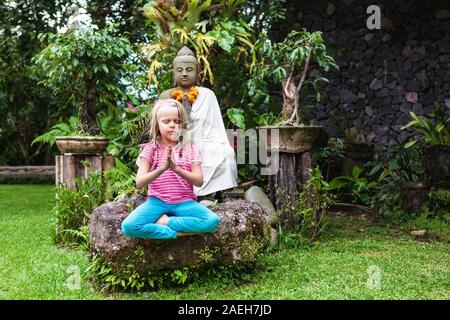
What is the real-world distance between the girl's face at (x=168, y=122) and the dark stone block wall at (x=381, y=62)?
18.1 ft

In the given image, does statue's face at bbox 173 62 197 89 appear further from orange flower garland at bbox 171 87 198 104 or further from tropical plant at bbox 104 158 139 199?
tropical plant at bbox 104 158 139 199

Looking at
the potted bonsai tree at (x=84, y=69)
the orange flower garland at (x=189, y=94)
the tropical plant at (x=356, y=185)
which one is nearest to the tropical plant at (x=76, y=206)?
the potted bonsai tree at (x=84, y=69)

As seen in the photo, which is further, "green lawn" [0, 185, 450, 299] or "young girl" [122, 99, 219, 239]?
"green lawn" [0, 185, 450, 299]

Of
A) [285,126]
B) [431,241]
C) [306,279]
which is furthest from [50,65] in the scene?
[431,241]

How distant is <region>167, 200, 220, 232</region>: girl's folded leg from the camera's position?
3510 mm

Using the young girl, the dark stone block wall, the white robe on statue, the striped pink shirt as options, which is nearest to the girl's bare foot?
the young girl

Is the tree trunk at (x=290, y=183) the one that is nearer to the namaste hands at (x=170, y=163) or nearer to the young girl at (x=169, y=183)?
the young girl at (x=169, y=183)

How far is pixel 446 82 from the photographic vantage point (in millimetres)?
8367

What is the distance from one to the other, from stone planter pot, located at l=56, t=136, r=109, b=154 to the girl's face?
83.0 inches

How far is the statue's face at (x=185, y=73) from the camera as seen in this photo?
4.74 meters

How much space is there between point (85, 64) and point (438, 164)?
4.25 m

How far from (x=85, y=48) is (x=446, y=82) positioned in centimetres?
550

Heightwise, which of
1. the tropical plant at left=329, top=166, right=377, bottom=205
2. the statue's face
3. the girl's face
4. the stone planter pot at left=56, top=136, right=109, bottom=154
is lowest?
the tropical plant at left=329, top=166, right=377, bottom=205
